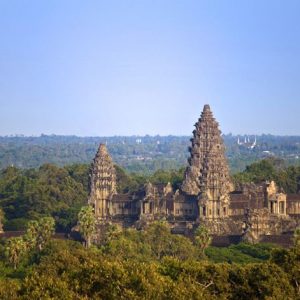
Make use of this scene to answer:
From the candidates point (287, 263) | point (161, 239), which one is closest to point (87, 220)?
point (161, 239)

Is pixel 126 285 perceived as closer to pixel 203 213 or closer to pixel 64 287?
pixel 64 287

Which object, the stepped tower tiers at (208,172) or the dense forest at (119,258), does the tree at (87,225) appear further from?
the stepped tower tiers at (208,172)

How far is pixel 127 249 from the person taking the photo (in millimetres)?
90438

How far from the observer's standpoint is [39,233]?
340 feet

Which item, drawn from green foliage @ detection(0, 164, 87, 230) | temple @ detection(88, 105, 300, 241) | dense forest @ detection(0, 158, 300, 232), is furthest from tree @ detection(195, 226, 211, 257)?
green foliage @ detection(0, 164, 87, 230)

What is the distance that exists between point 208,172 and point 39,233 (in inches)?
908

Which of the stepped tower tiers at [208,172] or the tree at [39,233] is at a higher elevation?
the stepped tower tiers at [208,172]

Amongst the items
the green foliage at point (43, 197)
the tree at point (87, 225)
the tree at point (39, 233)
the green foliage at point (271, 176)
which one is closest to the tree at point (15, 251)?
the tree at point (39, 233)

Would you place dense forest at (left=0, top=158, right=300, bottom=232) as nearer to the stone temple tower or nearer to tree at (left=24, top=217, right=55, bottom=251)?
the stone temple tower

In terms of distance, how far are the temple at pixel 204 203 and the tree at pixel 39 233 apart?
15.7 metres

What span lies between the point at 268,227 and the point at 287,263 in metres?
47.0

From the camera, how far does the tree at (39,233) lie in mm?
100188

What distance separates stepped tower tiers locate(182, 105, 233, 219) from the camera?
119 metres

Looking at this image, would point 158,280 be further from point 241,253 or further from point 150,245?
point 241,253
